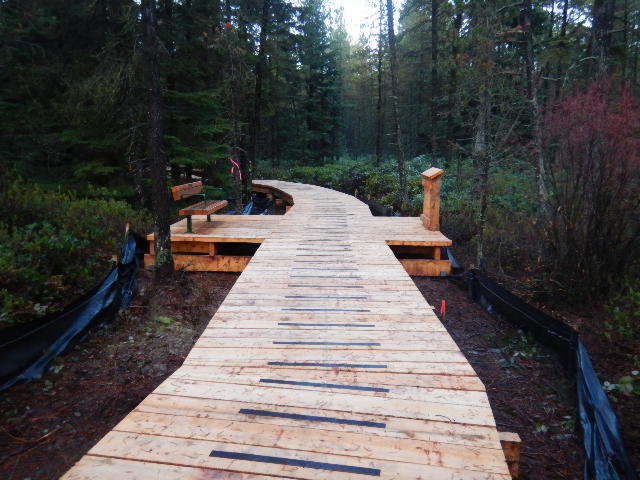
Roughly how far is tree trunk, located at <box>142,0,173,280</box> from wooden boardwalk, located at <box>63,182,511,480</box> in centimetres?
240

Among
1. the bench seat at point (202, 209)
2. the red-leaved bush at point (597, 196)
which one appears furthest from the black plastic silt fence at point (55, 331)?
the red-leaved bush at point (597, 196)

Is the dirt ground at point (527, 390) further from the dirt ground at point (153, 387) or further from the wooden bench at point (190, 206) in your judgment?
the wooden bench at point (190, 206)

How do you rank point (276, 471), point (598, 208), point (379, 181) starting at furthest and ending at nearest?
point (379, 181), point (598, 208), point (276, 471)

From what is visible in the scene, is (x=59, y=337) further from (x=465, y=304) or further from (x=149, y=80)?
(x=465, y=304)

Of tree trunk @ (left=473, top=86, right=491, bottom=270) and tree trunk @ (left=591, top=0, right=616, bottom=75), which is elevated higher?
tree trunk @ (left=591, top=0, right=616, bottom=75)

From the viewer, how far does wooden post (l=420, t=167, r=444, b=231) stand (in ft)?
24.0

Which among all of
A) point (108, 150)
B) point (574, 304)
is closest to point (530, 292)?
point (574, 304)

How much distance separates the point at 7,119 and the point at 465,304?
12.3 metres

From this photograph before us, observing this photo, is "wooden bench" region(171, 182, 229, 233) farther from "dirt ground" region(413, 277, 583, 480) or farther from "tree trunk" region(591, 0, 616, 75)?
"tree trunk" region(591, 0, 616, 75)

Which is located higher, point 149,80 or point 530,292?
point 149,80

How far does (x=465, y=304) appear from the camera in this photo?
21.0 ft

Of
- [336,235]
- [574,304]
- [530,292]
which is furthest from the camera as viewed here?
[336,235]

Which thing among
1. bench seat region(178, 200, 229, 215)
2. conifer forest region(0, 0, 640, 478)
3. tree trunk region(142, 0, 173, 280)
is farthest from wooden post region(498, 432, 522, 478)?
bench seat region(178, 200, 229, 215)

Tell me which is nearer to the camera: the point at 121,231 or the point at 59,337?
the point at 59,337
